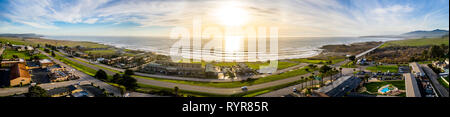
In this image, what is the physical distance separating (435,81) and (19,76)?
12783 millimetres

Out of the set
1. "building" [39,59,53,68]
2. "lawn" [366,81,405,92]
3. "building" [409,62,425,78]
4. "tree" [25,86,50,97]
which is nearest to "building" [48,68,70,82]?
"building" [39,59,53,68]

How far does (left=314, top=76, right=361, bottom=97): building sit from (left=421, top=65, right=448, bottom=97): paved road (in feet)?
8.19

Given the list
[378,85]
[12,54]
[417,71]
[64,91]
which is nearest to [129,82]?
[64,91]

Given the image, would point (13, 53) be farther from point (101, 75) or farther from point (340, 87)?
point (340, 87)

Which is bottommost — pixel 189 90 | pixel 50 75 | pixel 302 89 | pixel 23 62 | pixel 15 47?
pixel 302 89

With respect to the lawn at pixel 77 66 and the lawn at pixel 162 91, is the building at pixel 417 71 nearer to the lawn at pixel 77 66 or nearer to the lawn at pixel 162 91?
the lawn at pixel 162 91

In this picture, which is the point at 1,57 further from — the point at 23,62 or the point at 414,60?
the point at 414,60

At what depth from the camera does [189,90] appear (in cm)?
366

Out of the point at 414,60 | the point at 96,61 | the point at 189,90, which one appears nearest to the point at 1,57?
the point at 96,61

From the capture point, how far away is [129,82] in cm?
372

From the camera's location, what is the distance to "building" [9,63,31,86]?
3.17m

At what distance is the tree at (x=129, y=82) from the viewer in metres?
3.72

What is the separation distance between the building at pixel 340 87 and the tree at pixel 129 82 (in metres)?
4.63
